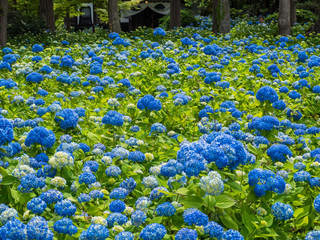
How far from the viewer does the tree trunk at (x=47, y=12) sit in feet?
51.6

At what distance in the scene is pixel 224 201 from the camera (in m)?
2.49

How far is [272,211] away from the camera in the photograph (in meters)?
2.55

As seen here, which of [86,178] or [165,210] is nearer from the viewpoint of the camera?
[165,210]

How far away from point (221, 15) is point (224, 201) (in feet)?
43.3

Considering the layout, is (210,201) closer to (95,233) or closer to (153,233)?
(153,233)

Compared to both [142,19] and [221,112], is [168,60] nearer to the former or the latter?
[221,112]

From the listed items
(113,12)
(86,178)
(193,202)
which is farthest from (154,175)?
(113,12)

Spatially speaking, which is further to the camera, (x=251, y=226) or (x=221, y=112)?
(x=221, y=112)

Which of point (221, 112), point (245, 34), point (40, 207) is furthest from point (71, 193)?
point (245, 34)

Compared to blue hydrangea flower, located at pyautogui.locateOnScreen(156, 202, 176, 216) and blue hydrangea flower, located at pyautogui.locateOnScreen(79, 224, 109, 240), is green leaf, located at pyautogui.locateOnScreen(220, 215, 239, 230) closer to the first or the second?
blue hydrangea flower, located at pyautogui.locateOnScreen(156, 202, 176, 216)

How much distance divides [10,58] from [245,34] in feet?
34.4

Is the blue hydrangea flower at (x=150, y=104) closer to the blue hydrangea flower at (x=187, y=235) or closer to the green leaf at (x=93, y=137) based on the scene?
the green leaf at (x=93, y=137)

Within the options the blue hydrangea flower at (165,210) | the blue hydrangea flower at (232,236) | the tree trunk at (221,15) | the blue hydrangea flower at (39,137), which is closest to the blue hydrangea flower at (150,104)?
the blue hydrangea flower at (39,137)

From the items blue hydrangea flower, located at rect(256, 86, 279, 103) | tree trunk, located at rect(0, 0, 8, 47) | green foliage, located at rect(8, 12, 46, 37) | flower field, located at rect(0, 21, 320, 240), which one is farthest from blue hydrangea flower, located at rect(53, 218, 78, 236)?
green foliage, located at rect(8, 12, 46, 37)
